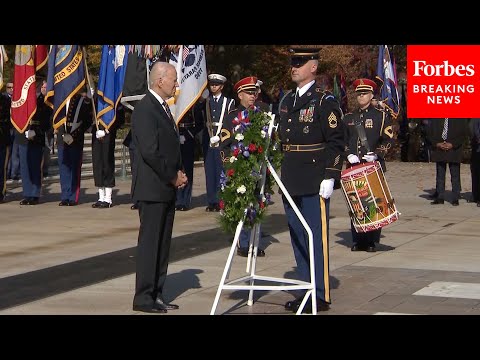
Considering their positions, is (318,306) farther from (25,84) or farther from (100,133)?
(25,84)

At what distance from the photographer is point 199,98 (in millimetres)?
16047

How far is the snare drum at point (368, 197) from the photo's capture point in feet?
37.2

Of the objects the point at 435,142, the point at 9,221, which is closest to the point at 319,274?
the point at 9,221

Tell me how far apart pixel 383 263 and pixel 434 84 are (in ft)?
32.9

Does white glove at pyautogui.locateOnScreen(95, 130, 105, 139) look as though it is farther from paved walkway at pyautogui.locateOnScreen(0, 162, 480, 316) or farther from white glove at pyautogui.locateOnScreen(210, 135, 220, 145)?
white glove at pyautogui.locateOnScreen(210, 135, 220, 145)

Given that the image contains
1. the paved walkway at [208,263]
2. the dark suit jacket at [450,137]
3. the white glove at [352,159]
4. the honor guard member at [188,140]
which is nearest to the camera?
the paved walkway at [208,263]

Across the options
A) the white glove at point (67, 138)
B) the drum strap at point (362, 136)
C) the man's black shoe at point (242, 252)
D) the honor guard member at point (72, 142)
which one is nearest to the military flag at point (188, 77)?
the honor guard member at point (72, 142)

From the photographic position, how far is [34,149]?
17219mm

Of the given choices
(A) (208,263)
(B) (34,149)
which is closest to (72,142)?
(B) (34,149)

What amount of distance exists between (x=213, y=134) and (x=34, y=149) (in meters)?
3.15

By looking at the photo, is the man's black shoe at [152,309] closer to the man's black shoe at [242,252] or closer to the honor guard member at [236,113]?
the honor guard member at [236,113]

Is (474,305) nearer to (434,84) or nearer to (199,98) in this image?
(199,98)

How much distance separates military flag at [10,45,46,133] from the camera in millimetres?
16906

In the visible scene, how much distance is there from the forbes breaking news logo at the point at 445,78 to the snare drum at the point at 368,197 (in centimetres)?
719
